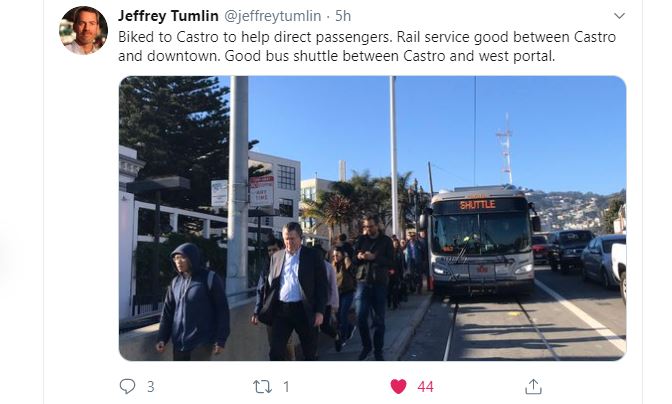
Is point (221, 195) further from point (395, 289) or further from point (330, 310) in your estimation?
point (395, 289)

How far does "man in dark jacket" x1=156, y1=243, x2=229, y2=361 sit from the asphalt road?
8.09 ft

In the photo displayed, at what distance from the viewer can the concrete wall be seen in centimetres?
316

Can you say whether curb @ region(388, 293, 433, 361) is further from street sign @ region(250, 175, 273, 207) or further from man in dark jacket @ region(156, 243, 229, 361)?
man in dark jacket @ region(156, 243, 229, 361)

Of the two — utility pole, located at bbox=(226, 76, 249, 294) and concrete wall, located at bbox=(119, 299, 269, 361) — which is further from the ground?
utility pole, located at bbox=(226, 76, 249, 294)

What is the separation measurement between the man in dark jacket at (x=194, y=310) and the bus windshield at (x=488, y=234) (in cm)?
764

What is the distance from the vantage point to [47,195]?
105 inches

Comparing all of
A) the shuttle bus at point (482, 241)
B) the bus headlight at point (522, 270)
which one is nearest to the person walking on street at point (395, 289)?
the shuttle bus at point (482, 241)

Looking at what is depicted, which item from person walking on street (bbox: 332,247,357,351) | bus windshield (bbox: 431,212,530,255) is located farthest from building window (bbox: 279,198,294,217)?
bus windshield (bbox: 431,212,530,255)

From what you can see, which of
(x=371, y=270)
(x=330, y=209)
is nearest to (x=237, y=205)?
(x=371, y=270)

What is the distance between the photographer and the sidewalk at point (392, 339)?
571 cm
